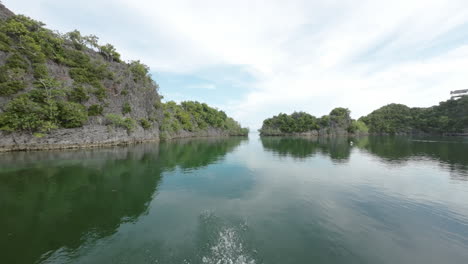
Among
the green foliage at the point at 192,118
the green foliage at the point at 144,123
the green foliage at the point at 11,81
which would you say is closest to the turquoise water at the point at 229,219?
the green foliage at the point at 11,81

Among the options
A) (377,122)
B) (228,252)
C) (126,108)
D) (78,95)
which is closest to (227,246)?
(228,252)

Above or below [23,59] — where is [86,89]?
below

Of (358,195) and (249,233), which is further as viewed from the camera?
(358,195)

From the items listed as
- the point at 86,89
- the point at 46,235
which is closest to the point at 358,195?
the point at 46,235

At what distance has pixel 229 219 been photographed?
29.0 ft

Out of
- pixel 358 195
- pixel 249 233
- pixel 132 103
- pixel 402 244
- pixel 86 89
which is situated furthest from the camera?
pixel 132 103

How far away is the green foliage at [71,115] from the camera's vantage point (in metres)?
29.2

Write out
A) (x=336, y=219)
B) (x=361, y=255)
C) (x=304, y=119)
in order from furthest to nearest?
(x=304, y=119) → (x=336, y=219) → (x=361, y=255)

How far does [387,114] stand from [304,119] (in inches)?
2442

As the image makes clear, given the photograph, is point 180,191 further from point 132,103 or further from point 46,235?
point 132,103

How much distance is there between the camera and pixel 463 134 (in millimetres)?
78000

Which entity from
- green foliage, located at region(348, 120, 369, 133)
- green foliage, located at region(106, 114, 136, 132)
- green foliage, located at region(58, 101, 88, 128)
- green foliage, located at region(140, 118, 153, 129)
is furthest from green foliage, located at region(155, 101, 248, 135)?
green foliage, located at region(348, 120, 369, 133)

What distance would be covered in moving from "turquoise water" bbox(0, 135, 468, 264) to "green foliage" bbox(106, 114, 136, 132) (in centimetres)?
2389

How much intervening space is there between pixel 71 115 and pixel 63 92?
4.75 m
